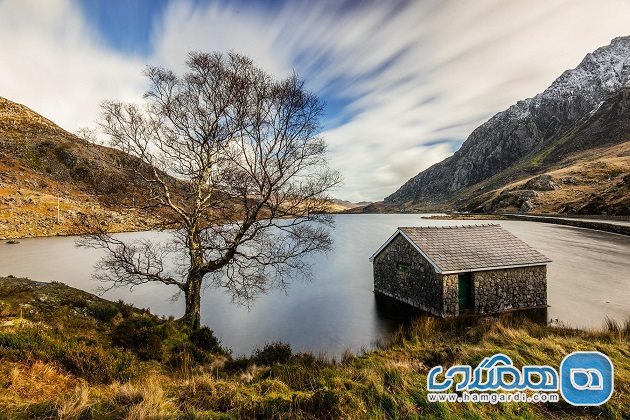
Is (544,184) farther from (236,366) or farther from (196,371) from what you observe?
(196,371)

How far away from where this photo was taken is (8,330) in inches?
335

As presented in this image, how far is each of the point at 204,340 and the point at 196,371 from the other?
346cm

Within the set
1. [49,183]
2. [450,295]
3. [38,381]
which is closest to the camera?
Answer: [38,381]

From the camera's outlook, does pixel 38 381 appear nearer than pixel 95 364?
Yes

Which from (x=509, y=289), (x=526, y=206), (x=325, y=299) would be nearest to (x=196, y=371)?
(x=325, y=299)

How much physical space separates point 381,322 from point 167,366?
42.5ft

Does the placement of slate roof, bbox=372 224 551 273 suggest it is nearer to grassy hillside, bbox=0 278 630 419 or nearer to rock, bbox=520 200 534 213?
grassy hillside, bbox=0 278 630 419

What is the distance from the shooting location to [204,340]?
44.0ft

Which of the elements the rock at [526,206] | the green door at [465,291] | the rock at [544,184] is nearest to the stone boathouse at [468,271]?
the green door at [465,291]

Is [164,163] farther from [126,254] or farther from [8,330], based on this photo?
[8,330]

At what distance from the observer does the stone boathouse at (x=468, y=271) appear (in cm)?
1797

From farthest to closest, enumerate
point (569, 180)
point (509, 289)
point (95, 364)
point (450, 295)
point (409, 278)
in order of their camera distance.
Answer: point (569, 180), point (409, 278), point (509, 289), point (450, 295), point (95, 364)

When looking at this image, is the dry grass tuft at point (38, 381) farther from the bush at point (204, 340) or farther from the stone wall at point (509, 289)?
the stone wall at point (509, 289)

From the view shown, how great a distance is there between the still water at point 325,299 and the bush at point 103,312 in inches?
241
